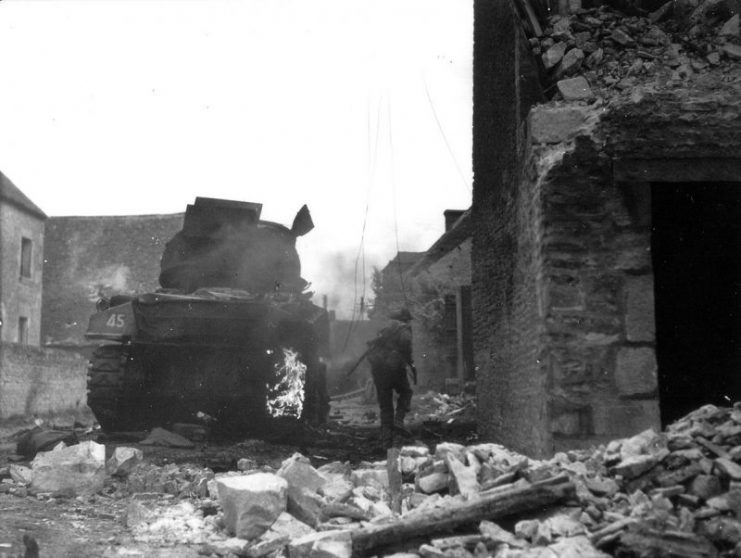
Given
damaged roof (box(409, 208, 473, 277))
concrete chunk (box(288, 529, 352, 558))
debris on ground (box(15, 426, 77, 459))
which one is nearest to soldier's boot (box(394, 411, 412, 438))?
debris on ground (box(15, 426, 77, 459))

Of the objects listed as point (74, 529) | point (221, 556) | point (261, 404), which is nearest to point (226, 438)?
point (261, 404)

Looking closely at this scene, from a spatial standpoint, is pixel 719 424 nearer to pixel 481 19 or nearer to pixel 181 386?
pixel 481 19

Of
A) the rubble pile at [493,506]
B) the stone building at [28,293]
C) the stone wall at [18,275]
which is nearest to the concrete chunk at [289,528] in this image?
Answer: the rubble pile at [493,506]

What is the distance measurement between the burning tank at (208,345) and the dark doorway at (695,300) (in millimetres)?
5529

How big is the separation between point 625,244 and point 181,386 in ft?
24.6

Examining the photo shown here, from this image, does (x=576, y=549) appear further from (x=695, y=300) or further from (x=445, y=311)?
(x=445, y=311)

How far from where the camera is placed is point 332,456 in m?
9.16

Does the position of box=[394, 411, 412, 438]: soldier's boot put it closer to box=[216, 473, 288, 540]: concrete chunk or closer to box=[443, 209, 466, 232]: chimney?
box=[216, 473, 288, 540]: concrete chunk

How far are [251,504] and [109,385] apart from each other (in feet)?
20.8

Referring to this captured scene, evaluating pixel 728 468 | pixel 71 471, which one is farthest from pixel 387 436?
pixel 728 468

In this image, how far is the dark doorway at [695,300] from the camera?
24.5 feet

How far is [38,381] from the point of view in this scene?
17.5 meters

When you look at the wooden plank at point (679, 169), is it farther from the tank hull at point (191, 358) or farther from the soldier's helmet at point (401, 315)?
the tank hull at point (191, 358)

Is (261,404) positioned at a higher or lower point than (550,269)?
lower
